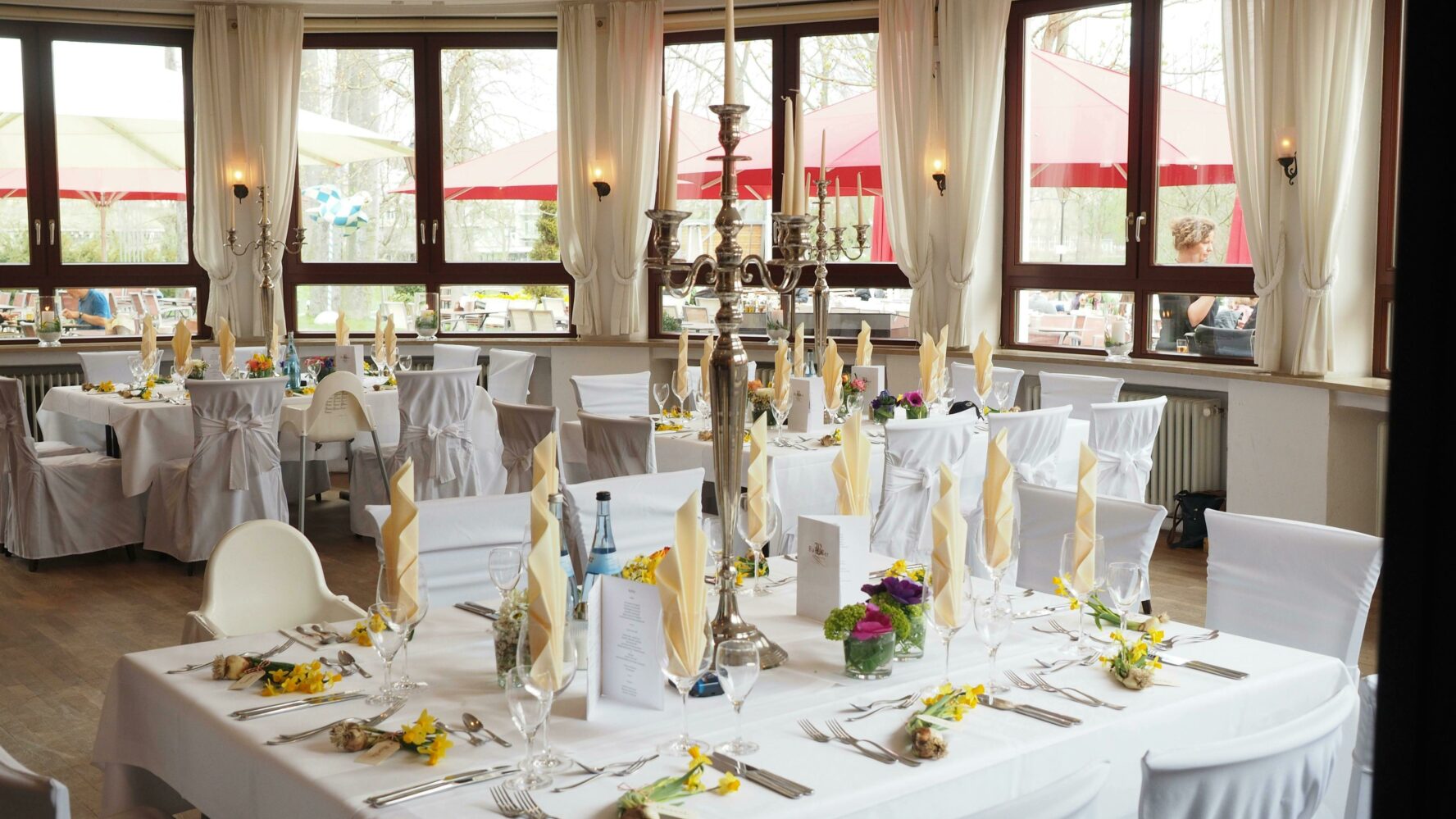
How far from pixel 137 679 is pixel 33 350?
24.1ft

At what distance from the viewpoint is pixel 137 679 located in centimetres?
238

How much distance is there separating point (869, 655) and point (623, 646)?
0.45m

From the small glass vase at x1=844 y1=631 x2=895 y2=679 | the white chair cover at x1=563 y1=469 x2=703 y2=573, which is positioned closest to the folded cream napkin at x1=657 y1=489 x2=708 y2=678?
the small glass vase at x1=844 y1=631 x2=895 y2=679

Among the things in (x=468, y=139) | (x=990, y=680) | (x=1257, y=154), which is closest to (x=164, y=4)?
(x=468, y=139)

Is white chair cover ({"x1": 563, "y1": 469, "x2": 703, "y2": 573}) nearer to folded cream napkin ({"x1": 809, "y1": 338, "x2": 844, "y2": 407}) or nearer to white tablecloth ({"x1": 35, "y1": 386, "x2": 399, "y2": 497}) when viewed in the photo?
folded cream napkin ({"x1": 809, "y1": 338, "x2": 844, "y2": 407})

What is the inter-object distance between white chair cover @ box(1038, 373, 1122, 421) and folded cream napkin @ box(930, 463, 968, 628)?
14.6ft

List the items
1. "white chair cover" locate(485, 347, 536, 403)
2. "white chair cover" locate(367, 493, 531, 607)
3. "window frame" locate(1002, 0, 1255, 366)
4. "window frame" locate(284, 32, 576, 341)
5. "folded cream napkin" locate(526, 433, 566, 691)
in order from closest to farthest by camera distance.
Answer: "folded cream napkin" locate(526, 433, 566, 691), "white chair cover" locate(367, 493, 531, 607), "window frame" locate(1002, 0, 1255, 366), "white chair cover" locate(485, 347, 536, 403), "window frame" locate(284, 32, 576, 341)

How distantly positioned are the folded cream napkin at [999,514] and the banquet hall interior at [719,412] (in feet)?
0.04

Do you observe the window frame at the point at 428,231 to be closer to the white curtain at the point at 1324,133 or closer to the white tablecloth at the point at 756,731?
the white curtain at the point at 1324,133

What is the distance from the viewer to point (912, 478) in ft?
16.2

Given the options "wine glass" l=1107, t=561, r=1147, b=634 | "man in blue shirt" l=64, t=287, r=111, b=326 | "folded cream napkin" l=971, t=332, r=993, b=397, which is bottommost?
"wine glass" l=1107, t=561, r=1147, b=634

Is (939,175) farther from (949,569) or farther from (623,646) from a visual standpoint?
(623,646)

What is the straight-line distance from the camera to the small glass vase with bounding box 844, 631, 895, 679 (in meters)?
2.33

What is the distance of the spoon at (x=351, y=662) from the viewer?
2383 millimetres
